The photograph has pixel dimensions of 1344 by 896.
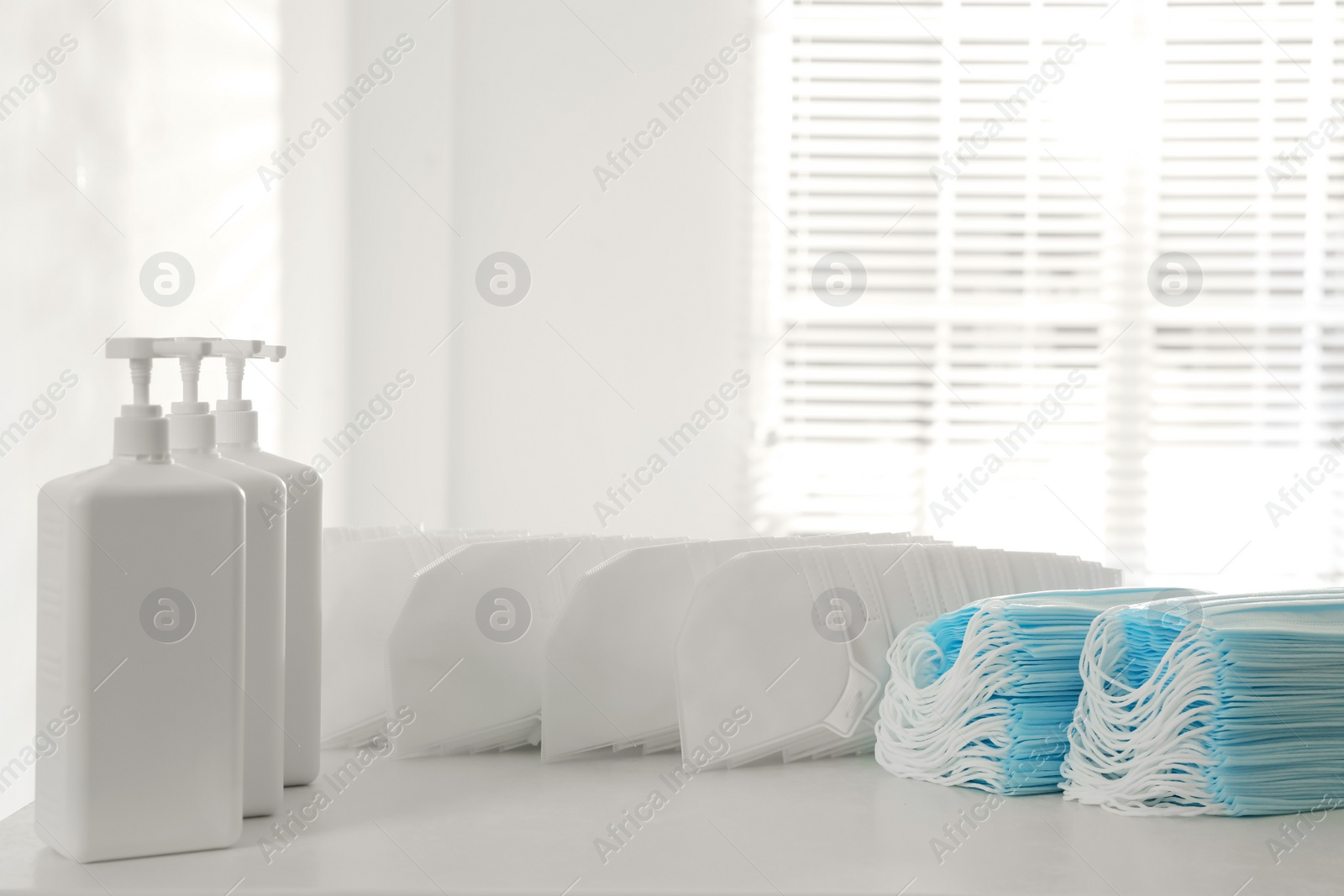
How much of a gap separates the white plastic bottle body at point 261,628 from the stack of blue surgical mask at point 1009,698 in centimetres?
40

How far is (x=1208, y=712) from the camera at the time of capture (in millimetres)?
641

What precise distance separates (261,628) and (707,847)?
284mm

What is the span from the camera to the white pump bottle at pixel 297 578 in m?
0.69

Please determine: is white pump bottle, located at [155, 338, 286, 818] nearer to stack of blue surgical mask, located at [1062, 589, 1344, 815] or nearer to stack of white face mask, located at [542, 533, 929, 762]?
stack of white face mask, located at [542, 533, 929, 762]

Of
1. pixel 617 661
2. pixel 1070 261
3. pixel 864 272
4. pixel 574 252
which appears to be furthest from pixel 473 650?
→ pixel 1070 261

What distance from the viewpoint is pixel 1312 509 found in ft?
6.79

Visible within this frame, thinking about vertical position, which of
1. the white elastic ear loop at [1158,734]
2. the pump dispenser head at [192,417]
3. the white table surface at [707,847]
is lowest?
the white table surface at [707,847]

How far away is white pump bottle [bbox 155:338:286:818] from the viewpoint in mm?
628

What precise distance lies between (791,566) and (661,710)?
0.44 ft

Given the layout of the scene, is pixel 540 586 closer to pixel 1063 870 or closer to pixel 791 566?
pixel 791 566

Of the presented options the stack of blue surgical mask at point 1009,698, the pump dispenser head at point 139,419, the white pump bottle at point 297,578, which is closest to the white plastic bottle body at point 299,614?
the white pump bottle at point 297,578

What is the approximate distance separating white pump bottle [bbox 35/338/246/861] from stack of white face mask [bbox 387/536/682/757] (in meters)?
0.17

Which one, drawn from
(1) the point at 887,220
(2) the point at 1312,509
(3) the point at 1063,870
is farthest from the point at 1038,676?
(2) the point at 1312,509

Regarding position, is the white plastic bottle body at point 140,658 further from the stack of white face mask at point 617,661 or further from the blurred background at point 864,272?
the blurred background at point 864,272
